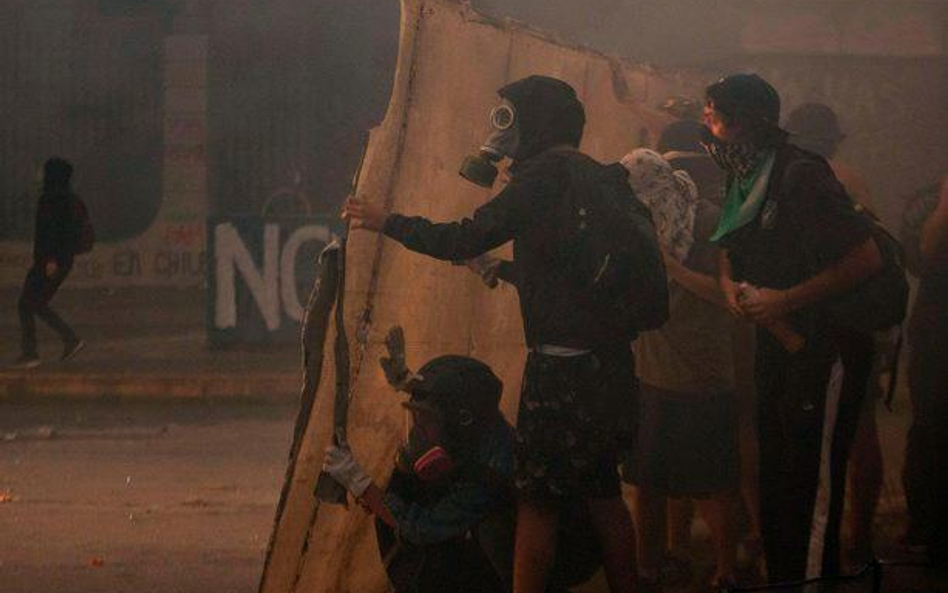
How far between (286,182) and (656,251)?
40.0 feet

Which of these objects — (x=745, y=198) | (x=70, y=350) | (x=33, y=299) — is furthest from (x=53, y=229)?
(x=745, y=198)

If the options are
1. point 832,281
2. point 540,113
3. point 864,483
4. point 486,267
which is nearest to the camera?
point 832,281

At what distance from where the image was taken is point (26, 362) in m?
11.3

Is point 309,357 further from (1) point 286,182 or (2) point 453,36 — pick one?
(1) point 286,182

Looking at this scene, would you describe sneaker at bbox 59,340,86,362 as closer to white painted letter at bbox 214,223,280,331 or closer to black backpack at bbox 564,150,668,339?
white painted letter at bbox 214,223,280,331

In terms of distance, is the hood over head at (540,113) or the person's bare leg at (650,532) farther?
the person's bare leg at (650,532)

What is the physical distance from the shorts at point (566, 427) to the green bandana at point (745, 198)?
0.48m

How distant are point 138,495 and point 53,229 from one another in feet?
16.2

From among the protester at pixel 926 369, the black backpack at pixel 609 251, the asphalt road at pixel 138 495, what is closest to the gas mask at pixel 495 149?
the black backpack at pixel 609 251

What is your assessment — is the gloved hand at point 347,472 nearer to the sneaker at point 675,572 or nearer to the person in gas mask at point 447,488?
the person in gas mask at point 447,488

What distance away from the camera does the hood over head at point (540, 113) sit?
3.95 meters

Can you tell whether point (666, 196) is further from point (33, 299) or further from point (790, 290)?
point (33, 299)

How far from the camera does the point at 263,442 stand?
851 cm

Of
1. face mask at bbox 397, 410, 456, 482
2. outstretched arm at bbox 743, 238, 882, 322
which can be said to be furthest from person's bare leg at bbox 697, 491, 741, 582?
face mask at bbox 397, 410, 456, 482
